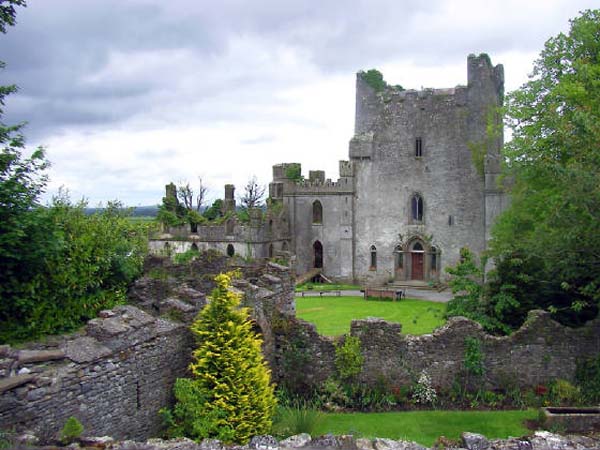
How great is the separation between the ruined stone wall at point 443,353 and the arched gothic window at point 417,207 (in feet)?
89.7

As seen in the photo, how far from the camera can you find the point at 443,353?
1541cm

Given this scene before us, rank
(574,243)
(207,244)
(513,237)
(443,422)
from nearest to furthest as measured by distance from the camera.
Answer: (443,422), (574,243), (513,237), (207,244)

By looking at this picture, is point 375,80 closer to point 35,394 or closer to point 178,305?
point 178,305

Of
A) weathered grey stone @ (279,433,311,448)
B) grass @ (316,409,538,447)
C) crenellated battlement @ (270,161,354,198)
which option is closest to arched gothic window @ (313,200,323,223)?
crenellated battlement @ (270,161,354,198)

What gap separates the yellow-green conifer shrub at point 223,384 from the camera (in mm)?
10664

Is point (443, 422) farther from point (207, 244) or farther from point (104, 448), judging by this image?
point (207, 244)

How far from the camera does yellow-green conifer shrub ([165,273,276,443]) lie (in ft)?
35.0

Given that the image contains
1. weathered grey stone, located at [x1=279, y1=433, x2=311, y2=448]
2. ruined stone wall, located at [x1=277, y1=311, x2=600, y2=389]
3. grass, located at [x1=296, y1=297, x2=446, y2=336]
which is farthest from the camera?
grass, located at [x1=296, y1=297, x2=446, y2=336]

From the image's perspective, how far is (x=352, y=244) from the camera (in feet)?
146

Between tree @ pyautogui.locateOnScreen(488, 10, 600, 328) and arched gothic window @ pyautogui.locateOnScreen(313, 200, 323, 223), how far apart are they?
22.1 meters

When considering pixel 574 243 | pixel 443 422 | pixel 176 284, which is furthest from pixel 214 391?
pixel 574 243

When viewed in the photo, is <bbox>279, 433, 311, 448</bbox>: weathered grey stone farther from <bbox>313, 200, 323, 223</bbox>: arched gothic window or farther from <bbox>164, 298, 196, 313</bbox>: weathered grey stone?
<bbox>313, 200, 323, 223</bbox>: arched gothic window

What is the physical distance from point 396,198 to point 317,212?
669cm

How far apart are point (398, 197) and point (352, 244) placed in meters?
4.95
